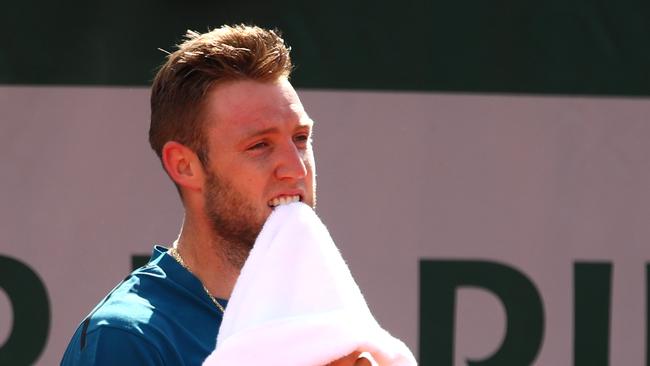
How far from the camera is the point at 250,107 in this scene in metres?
1.92

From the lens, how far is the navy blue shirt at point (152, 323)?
173 centimetres

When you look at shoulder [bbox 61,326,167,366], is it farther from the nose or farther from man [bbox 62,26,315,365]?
the nose

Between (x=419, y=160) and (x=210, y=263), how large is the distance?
1.45m

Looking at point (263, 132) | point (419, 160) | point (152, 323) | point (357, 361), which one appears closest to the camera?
point (357, 361)

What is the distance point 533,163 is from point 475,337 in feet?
1.64

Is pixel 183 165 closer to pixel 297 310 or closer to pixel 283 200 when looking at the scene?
pixel 283 200

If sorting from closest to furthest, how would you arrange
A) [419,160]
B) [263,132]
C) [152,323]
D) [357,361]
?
[357,361]
[152,323]
[263,132]
[419,160]

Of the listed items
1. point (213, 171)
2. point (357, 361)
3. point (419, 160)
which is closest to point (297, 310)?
point (357, 361)

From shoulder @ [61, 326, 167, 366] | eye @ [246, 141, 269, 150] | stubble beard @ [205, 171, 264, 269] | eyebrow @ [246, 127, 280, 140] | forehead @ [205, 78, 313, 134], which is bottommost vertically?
shoulder @ [61, 326, 167, 366]

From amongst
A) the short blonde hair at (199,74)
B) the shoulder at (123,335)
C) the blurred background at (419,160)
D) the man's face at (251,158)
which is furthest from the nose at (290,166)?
the blurred background at (419,160)

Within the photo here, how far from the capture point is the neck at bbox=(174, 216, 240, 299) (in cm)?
198

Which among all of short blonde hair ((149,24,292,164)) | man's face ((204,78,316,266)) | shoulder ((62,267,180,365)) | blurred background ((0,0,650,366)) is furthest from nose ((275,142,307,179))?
blurred background ((0,0,650,366))

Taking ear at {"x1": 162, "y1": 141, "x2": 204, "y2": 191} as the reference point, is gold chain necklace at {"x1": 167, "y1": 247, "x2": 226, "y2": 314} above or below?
below

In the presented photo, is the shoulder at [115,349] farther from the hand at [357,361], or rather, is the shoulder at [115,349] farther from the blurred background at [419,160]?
the blurred background at [419,160]
